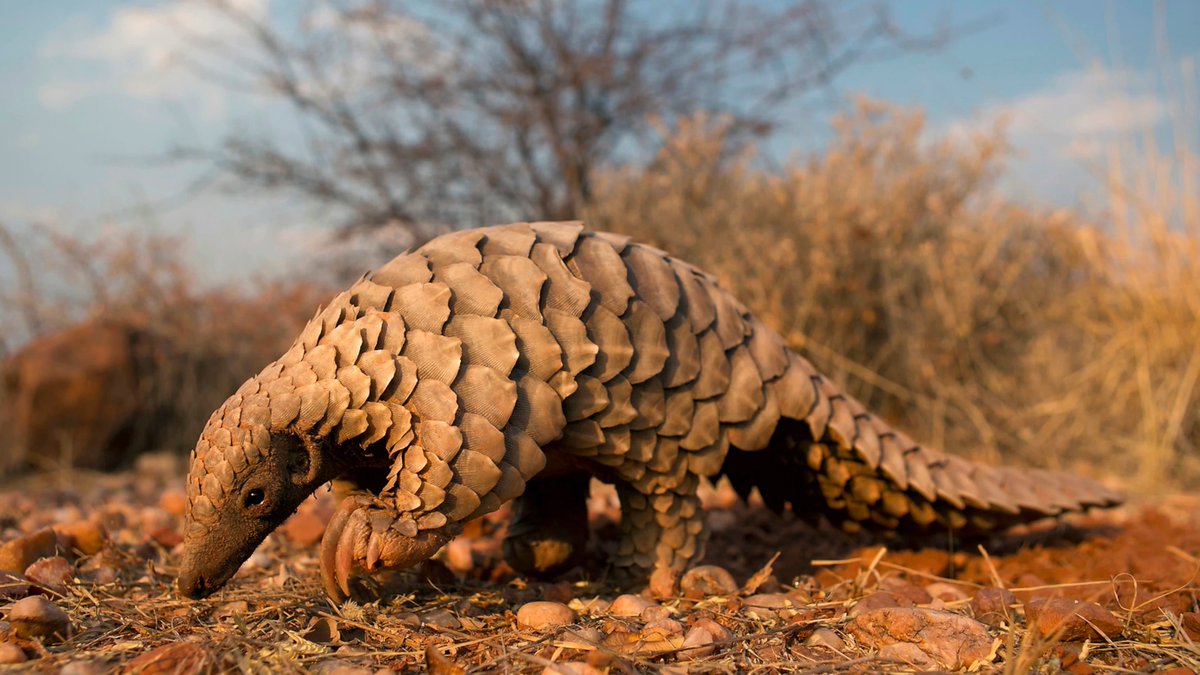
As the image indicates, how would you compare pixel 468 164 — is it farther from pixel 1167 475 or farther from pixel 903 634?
pixel 903 634

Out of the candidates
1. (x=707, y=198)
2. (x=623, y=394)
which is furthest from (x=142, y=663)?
A: (x=707, y=198)

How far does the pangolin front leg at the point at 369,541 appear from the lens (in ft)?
6.57

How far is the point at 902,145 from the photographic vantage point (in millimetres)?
6008

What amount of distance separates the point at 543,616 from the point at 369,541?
450 millimetres

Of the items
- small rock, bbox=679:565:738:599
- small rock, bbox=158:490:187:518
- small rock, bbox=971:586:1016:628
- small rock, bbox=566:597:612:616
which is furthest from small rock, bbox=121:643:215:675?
small rock, bbox=158:490:187:518

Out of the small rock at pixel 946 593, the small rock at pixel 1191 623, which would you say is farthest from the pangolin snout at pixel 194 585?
the small rock at pixel 1191 623

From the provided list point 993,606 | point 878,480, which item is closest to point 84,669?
point 993,606

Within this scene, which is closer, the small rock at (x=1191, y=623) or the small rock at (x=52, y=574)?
the small rock at (x=1191, y=623)

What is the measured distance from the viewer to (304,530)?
10.5 feet

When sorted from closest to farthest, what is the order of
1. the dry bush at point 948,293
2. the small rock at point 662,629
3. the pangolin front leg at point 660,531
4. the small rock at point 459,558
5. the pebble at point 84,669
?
the pebble at point 84,669 → the small rock at point 662,629 → the pangolin front leg at point 660,531 → the small rock at point 459,558 → the dry bush at point 948,293

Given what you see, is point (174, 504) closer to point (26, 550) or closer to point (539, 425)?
point (26, 550)

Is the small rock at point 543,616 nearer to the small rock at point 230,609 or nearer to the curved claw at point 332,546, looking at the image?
the curved claw at point 332,546

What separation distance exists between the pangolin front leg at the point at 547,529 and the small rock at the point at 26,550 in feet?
4.42

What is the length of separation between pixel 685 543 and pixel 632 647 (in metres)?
0.71
